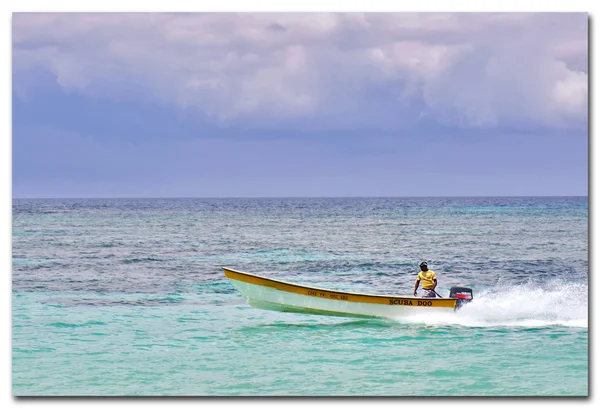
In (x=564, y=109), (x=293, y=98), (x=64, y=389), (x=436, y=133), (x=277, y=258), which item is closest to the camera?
(x=64, y=389)

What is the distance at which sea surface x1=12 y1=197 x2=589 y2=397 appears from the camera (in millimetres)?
12633

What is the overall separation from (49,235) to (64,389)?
655 inches

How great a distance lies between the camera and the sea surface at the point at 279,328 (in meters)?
12.6

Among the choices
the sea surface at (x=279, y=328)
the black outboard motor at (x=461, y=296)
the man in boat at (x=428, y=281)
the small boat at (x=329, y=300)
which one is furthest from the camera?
the man in boat at (x=428, y=281)

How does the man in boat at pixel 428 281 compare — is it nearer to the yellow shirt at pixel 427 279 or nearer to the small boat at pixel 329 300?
the yellow shirt at pixel 427 279

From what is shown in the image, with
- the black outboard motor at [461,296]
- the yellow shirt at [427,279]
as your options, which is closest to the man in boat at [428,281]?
the yellow shirt at [427,279]

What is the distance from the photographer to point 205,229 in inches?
1668

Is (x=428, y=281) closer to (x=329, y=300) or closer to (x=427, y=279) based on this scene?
(x=427, y=279)

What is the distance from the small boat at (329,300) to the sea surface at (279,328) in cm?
28

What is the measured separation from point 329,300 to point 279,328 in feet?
4.32

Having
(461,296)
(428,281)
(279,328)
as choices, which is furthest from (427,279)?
(279,328)
